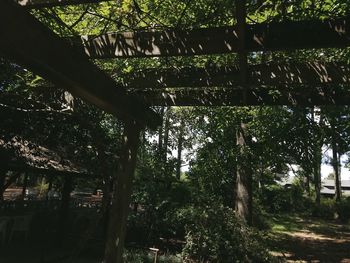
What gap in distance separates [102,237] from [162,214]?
2403mm

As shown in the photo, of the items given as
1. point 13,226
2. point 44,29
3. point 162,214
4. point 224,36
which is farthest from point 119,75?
point 13,226

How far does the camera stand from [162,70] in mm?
4609

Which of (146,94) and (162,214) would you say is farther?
(162,214)

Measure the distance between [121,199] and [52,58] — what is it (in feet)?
7.21

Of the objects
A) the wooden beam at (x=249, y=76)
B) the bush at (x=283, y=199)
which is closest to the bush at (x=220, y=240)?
the wooden beam at (x=249, y=76)

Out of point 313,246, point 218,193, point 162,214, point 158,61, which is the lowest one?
point 313,246

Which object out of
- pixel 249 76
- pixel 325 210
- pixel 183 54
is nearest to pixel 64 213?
pixel 249 76

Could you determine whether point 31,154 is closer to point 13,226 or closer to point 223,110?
point 13,226

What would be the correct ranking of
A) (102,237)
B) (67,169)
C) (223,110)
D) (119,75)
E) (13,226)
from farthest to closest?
(102,237) → (13,226) → (67,169) → (223,110) → (119,75)

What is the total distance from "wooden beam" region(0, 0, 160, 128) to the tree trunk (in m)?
8.16

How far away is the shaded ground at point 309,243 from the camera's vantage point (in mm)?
12117

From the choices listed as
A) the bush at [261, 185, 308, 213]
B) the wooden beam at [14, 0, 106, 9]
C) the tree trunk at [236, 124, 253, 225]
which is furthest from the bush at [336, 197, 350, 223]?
the wooden beam at [14, 0, 106, 9]

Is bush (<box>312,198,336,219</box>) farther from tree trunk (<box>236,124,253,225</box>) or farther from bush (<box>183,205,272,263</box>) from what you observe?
bush (<box>183,205,272,263</box>)

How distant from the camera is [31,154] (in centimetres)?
977
